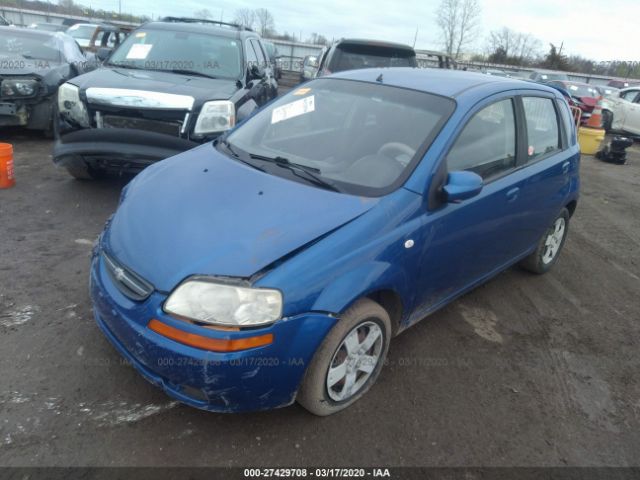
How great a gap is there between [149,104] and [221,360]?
358 centimetres

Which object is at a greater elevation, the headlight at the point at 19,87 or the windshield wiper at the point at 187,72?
the windshield wiper at the point at 187,72

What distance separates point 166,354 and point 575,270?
4166 millimetres

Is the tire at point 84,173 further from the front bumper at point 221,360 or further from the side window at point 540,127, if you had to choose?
the side window at point 540,127

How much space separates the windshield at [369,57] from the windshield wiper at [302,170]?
6.30 meters

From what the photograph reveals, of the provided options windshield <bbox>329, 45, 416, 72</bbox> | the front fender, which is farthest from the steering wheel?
windshield <bbox>329, 45, 416, 72</bbox>

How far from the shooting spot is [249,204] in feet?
8.26

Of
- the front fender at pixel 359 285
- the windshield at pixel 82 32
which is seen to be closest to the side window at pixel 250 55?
the front fender at pixel 359 285

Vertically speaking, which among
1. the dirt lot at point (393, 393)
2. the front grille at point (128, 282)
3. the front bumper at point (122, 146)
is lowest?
the dirt lot at point (393, 393)

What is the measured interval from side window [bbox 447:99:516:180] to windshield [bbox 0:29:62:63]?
7229mm

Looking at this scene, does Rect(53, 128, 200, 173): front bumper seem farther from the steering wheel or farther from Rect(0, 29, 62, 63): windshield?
Rect(0, 29, 62, 63): windshield

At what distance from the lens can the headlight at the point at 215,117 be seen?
4902 mm

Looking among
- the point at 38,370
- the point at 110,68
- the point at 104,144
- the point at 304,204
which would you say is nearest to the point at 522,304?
the point at 304,204

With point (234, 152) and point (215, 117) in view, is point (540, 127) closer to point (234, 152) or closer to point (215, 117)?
point (234, 152)

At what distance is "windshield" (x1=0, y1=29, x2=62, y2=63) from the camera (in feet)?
24.8
